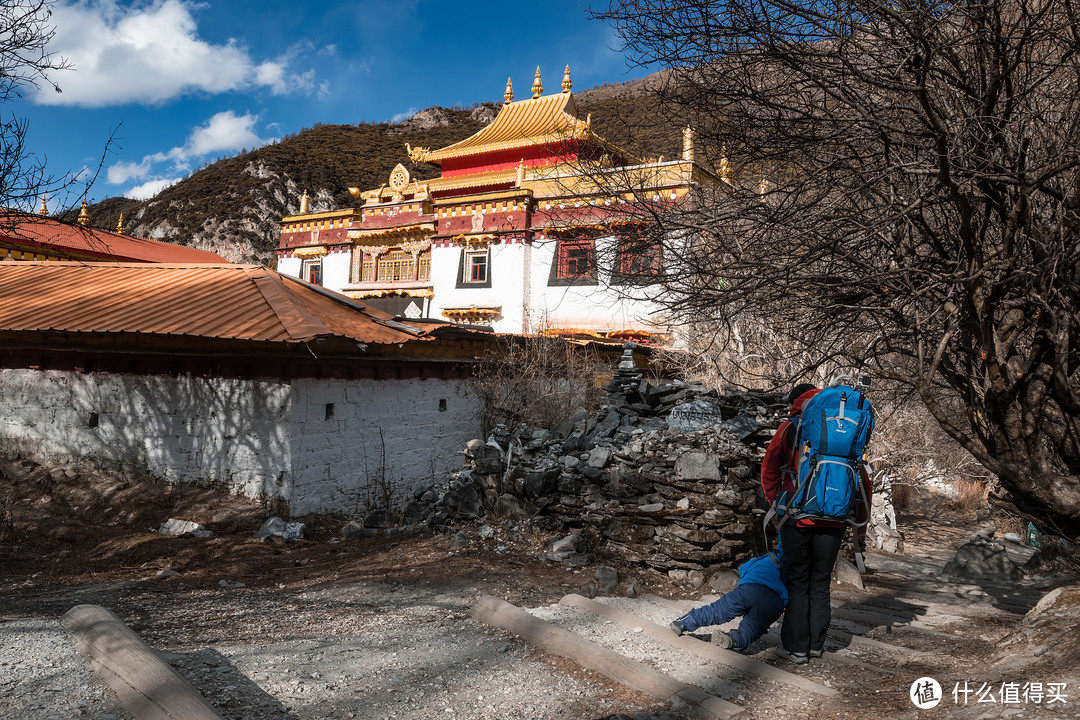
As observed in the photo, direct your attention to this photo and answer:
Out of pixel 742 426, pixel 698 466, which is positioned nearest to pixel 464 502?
pixel 698 466

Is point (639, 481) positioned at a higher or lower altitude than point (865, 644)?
higher

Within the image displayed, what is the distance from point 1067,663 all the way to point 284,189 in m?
58.6

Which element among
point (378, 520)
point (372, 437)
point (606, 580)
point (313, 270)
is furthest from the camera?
point (313, 270)

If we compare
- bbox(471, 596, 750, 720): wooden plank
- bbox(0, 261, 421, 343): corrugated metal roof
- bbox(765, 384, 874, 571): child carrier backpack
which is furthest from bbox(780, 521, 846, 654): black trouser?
bbox(0, 261, 421, 343): corrugated metal roof

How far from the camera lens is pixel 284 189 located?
5400 centimetres

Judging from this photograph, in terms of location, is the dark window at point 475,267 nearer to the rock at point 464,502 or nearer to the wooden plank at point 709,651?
the rock at point 464,502

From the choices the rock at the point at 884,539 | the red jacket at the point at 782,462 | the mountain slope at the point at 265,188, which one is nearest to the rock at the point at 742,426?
the red jacket at the point at 782,462

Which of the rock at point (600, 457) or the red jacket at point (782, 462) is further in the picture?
the rock at point (600, 457)

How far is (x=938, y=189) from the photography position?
3992mm

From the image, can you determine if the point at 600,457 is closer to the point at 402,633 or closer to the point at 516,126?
the point at 402,633

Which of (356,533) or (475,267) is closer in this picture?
(356,533)

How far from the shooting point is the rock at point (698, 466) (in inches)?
271

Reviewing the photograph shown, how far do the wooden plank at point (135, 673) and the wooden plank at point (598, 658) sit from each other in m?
1.99

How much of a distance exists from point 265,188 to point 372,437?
50609 mm
